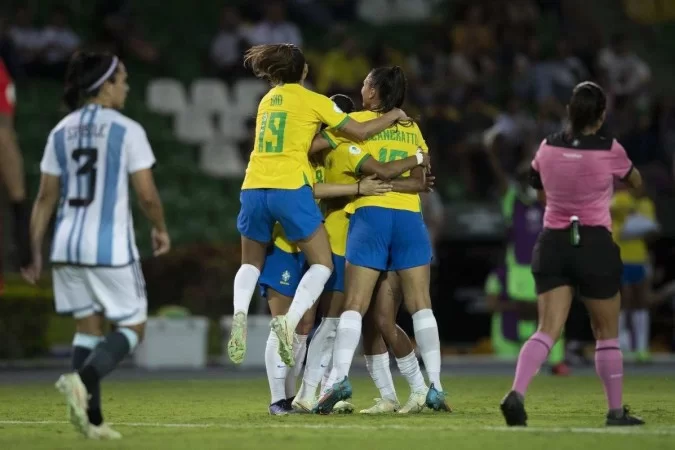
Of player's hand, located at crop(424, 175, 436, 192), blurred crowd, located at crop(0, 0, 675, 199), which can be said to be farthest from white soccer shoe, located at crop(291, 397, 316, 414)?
blurred crowd, located at crop(0, 0, 675, 199)

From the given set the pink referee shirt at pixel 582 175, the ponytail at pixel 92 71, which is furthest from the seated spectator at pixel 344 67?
the ponytail at pixel 92 71

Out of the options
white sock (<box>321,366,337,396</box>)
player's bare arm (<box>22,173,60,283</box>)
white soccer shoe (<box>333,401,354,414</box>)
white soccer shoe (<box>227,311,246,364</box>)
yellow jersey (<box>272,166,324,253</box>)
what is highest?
player's bare arm (<box>22,173,60,283</box>)

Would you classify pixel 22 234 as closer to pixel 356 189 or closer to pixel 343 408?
pixel 356 189

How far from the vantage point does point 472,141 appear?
22.8 meters

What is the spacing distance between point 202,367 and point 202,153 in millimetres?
5298

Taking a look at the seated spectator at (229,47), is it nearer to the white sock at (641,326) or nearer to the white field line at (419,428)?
the white sock at (641,326)

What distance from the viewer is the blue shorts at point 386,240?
34.1 ft

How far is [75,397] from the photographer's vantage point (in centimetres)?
804

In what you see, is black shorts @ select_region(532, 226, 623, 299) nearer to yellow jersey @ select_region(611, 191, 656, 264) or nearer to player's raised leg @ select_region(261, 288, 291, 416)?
player's raised leg @ select_region(261, 288, 291, 416)

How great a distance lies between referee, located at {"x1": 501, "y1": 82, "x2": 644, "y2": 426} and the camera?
9.14 meters

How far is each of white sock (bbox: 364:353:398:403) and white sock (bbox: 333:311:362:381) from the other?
44 cm

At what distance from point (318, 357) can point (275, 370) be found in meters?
0.40

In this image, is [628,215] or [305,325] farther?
[628,215]

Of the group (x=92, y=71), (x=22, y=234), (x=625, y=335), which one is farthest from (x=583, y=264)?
(x=625, y=335)
